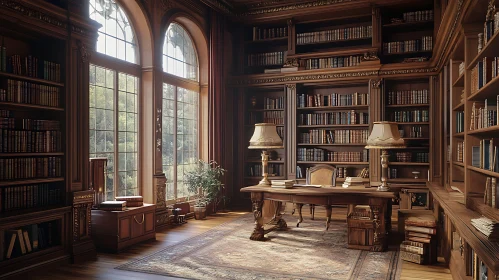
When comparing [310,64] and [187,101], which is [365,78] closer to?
[310,64]

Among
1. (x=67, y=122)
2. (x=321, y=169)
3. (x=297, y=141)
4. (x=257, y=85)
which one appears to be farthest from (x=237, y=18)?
(x=67, y=122)

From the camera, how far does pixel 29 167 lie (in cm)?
438

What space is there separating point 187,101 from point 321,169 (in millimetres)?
2732

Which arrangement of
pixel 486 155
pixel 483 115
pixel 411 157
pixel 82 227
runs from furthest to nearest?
pixel 411 157
pixel 82 227
pixel 483 115
pixel 486 155

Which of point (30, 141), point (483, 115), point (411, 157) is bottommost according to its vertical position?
point (411, 157)

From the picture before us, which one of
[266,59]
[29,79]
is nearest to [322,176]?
[266,59]

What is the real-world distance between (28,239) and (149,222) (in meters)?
1.58

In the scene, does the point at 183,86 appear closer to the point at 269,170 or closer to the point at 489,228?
the point at 269,170

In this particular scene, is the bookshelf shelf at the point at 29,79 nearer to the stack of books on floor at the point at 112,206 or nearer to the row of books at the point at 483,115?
the stack of books on floor at the point at 112,206

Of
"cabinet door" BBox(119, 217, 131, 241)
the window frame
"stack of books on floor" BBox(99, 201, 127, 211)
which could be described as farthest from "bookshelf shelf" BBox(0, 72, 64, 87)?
the window frame

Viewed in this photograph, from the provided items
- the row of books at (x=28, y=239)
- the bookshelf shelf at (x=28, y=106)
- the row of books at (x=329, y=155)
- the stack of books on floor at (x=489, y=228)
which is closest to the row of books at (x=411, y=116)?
the row of books at (x=329, y=155)

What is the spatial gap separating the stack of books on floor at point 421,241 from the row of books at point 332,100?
11.5 ft

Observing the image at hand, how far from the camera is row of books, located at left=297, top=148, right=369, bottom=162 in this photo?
7742 mm

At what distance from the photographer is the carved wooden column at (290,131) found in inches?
315
